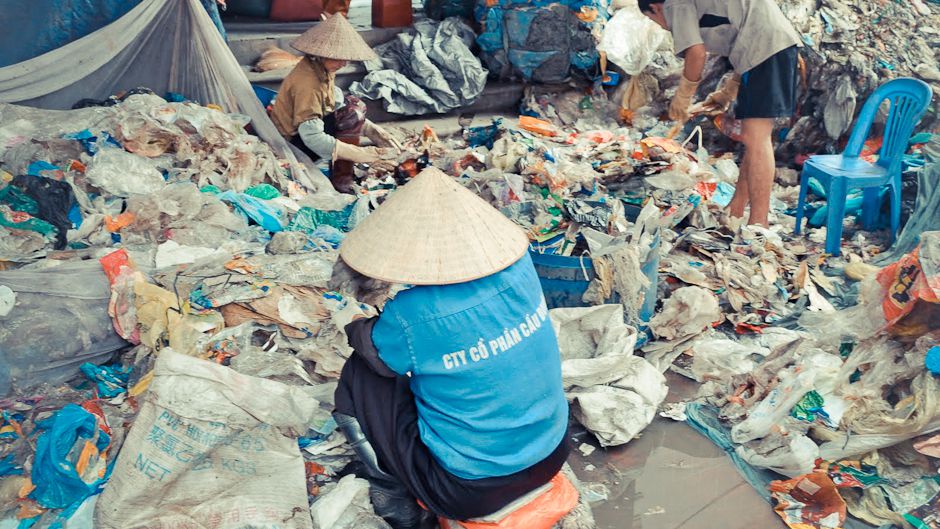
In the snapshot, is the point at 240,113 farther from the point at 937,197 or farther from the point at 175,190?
the point at 937,197

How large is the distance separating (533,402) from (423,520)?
2.20 ft

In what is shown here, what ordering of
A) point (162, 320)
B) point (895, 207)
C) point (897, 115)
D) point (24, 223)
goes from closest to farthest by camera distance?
point (162, 320) < point (24, 223) < point (897, 115) < point (895, 207)

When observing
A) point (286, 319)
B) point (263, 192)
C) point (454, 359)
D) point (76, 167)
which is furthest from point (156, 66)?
point (454, 359)

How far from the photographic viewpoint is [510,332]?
6.91ft

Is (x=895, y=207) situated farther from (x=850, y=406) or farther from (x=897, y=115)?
(x=850, y=406)

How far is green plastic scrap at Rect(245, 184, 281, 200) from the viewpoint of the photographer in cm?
431

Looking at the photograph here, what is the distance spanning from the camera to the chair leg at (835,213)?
4828 millimetres

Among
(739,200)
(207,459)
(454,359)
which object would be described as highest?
(454,359)

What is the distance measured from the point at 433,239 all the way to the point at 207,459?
42.1 inches

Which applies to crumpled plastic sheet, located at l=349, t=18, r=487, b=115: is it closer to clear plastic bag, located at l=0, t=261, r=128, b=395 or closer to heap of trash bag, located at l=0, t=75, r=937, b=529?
heap of trash bag, located at l=0, t=75, r=937, b=529

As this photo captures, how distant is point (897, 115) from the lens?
4902 mm

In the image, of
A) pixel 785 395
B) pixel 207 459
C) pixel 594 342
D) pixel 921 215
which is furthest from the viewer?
pixel 921 215

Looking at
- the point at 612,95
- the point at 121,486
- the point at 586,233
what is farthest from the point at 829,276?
the point at 121,486

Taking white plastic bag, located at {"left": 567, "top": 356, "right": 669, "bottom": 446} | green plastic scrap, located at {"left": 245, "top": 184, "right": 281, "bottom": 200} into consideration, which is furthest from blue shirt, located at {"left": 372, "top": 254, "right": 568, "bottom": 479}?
green plastic scrap, located at {"left": 245, "top": 184, "right": 281, "bottom": 200}
